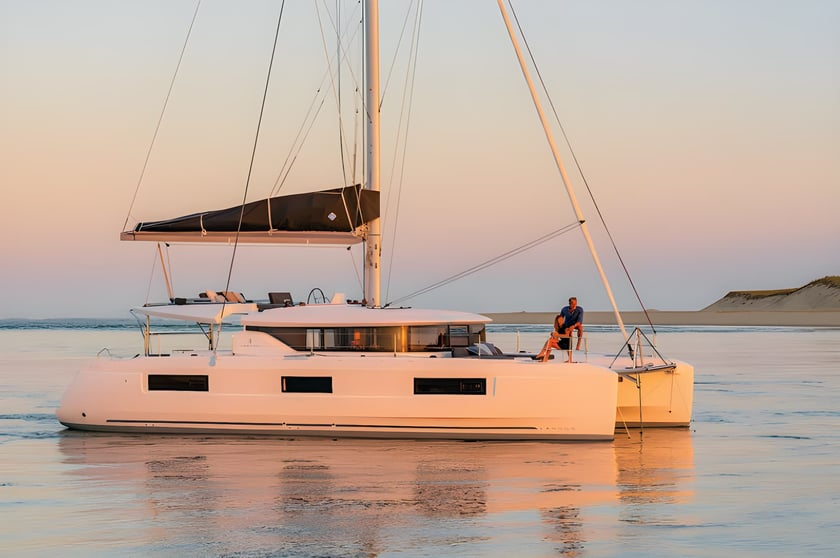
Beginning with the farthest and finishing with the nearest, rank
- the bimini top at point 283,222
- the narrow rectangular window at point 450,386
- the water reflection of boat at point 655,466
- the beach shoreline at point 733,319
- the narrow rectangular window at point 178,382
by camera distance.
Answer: the beach shoreline at point 733,319, the bimini top at point 283,222, the narrow rectangular window at point 178,382, the narrow rectangular window at point 450,386, the water reflection of boat at point 655,466

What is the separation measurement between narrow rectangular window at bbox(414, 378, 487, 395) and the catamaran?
0.01 m

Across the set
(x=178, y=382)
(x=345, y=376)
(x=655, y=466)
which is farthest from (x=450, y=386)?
(x=178, y=382)

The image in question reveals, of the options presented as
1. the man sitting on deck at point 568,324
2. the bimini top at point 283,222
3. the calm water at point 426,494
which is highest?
the bimini top at point 283,222

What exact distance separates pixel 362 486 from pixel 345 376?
3.50 meters

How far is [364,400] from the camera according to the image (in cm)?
1505

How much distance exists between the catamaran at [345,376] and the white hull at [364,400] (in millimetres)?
17

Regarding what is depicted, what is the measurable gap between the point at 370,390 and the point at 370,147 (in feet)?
15.2

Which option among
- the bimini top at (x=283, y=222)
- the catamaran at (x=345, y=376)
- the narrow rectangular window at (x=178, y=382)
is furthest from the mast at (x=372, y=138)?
the narrow rectangular window at (x=178, y=382)

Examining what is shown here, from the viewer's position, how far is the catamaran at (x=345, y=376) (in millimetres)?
14812

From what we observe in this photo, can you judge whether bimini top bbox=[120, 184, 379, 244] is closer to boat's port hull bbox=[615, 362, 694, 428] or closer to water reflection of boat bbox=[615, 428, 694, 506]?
boat's port hull bbox=[615, 362, 694, 428]

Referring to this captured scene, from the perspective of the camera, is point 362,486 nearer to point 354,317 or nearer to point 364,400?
point 364,400

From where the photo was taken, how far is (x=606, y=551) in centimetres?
862

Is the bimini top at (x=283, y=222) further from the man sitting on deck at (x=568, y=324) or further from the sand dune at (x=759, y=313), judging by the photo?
the sand dune at (x=759, y=313)

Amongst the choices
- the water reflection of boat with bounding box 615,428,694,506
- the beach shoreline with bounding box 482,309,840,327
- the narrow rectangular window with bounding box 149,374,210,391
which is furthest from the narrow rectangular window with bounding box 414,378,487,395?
the beach shoreline with bounding box 482,309,840,327
